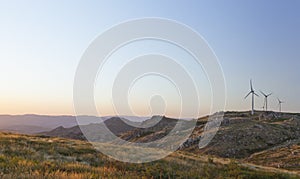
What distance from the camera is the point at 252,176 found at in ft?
59.9

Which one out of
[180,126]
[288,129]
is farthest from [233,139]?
[180,126]

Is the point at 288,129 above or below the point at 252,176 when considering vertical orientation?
above

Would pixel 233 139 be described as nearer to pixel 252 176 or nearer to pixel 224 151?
pixel 224 151

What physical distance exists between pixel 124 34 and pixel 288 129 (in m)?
97.3

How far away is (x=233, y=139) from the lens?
92250mm

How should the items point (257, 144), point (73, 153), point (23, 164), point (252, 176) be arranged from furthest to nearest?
1. point (257, 144)
2. point (73, 153)
3. point (252, 176)
4. point (23, 164)

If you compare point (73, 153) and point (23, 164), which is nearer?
point (23, 164)

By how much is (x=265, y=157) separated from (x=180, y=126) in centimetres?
6835

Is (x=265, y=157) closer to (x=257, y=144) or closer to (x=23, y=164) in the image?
(x=257, y=144)

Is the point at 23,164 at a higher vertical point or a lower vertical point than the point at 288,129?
lower

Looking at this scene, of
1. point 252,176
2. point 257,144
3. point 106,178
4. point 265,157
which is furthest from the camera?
point 257,144

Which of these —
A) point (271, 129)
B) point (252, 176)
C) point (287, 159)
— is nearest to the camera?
point (252, 176)

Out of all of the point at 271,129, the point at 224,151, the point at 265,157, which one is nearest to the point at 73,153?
the point at 265,157

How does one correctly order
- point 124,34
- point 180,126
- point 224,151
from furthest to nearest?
point 180,126
point 224,151
point 124,34
